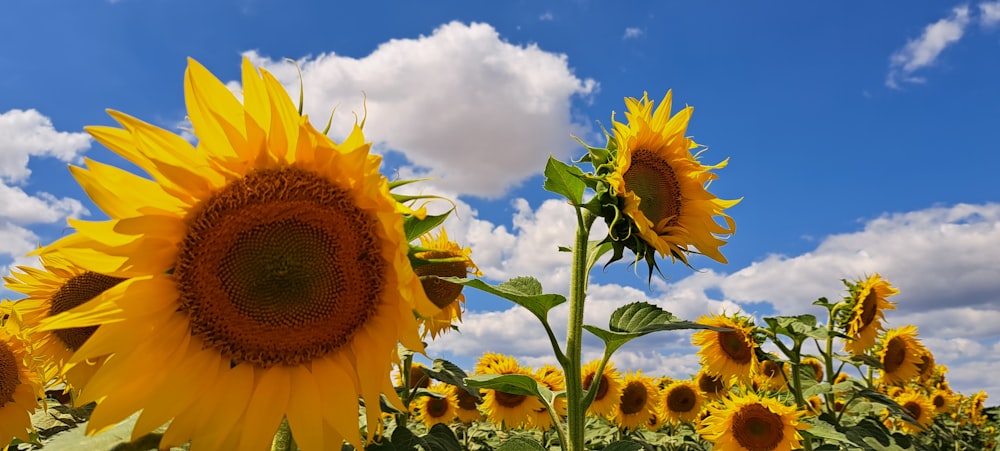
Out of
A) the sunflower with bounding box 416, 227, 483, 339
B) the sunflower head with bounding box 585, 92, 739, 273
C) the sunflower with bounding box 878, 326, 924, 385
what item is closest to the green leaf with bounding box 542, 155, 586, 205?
the sunflower head with bounding box 585, 92, 739, 273

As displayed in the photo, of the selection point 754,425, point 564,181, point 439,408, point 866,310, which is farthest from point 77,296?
point 866,310

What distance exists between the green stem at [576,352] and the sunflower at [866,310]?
5.83m

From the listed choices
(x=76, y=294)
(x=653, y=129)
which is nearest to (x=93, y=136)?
(x=76, y=294)

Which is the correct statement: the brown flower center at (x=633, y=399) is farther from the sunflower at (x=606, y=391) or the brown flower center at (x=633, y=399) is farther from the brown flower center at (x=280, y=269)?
the brown flower center at (x=280, y=269)

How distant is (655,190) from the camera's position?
12.7 feet

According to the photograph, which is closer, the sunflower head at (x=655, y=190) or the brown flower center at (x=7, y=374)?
the sunflower head at (x=655, y=190)

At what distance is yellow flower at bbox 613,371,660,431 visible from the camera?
Answer: 9273 millimetres

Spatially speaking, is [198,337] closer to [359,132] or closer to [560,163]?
[359,132]

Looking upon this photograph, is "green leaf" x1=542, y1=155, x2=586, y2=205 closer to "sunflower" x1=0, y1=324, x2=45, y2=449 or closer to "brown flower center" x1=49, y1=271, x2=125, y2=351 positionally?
"brown flower center" x1=49, y1=271, x2=125, y2=351

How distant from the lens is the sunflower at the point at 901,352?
9.58 m

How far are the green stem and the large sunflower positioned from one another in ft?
4.45

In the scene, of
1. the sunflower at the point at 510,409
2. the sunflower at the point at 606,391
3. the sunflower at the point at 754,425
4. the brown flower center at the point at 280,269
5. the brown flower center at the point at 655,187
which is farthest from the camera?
the sunflower at the point at 606,391

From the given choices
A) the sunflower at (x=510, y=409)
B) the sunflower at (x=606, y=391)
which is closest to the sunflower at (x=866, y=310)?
the sunflower at (x=606, y=391)

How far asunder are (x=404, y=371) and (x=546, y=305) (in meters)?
1.93
